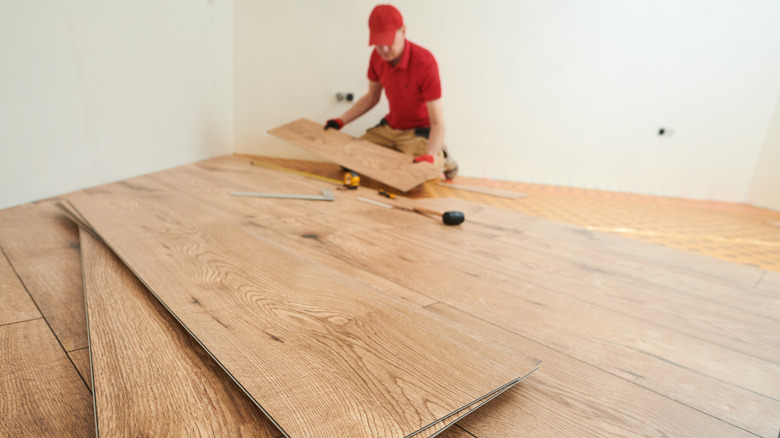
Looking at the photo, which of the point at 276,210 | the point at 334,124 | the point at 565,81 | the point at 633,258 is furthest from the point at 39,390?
the point at 565,81

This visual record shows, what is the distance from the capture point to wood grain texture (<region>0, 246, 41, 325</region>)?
3.28 ft

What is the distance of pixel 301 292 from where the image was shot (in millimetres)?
1084

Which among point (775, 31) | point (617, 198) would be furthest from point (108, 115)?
point (775, 31)

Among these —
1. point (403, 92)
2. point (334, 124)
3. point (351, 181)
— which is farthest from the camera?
point (334, 124)

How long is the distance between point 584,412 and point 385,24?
Answer: 240 centimetres

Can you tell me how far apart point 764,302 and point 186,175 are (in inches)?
118

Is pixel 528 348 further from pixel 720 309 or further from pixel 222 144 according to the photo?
pixel 222 144

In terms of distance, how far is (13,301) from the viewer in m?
1.07

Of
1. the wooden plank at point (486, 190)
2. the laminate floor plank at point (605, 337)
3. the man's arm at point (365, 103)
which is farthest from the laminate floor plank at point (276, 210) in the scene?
the wooden plank at point (486, 190)

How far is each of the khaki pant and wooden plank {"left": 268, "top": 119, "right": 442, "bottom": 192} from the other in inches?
12.9

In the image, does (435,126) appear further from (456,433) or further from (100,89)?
(456,433)

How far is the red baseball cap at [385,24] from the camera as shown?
2.60 meters

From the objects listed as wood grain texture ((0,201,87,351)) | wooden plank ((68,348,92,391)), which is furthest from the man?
wooden plank ((68,348,92,391))

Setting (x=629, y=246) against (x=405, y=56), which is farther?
(x=405, y=56)
